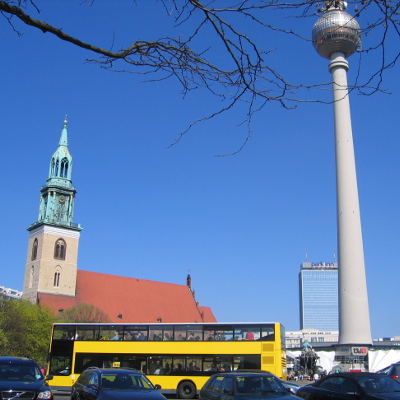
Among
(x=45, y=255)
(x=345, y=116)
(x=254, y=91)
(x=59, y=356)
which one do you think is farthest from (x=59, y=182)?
(x=254, y=91)

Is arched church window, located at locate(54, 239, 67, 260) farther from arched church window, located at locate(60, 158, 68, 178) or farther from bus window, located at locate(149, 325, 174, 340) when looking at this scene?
bus window, located at locate(149, 325, 174, 340)

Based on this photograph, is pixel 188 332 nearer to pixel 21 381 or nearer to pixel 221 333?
pixel 221 333

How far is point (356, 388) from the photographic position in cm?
1048

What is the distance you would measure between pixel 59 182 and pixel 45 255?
421 inches

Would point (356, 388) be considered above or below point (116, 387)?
above

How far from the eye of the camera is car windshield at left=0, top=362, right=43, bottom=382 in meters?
12.3

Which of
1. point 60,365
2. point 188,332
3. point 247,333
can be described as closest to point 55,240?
point 60,365

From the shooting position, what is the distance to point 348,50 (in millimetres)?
54500

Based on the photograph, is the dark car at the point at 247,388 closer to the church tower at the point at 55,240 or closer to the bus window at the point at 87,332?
the bus window at the point at 87,332

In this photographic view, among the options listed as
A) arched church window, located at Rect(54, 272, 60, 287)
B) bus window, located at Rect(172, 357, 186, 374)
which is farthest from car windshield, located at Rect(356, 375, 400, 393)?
arched church window, located at Rect(54, 272, 60, 287)

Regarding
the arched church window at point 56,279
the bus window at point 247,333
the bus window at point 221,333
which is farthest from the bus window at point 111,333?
the arched church window at point 56,279

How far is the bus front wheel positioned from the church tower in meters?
48.6

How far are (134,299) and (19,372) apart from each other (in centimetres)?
6818

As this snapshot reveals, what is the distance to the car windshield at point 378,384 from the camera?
1046 centimetres
